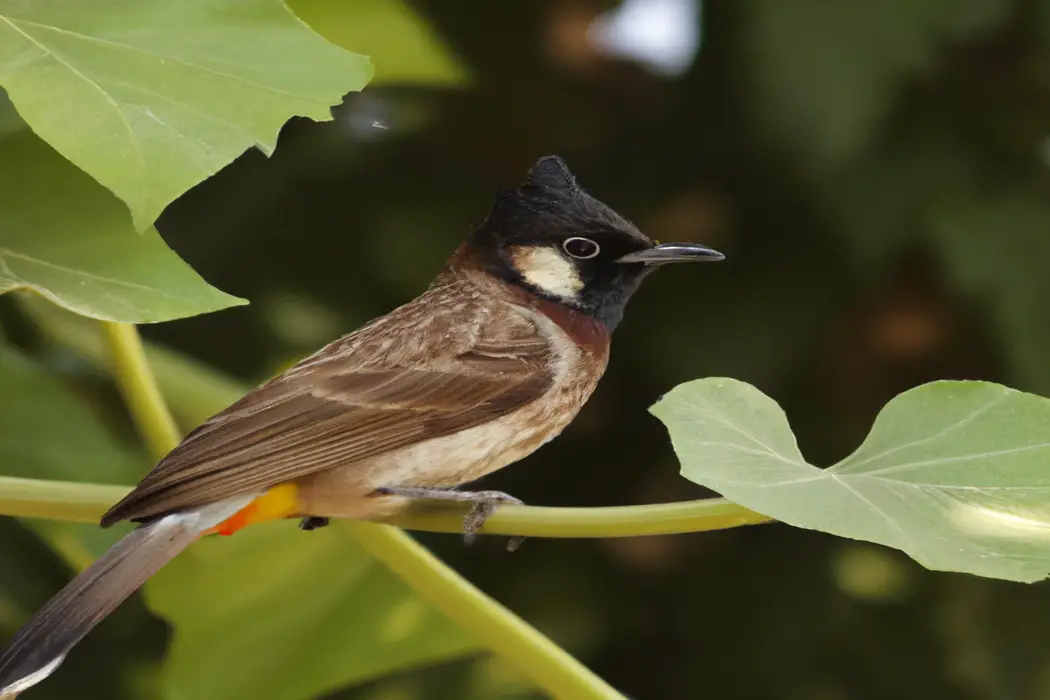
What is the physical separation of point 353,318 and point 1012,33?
116cm

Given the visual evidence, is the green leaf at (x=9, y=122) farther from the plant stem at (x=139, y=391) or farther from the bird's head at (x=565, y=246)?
the bird's head at (x=565, y=246)

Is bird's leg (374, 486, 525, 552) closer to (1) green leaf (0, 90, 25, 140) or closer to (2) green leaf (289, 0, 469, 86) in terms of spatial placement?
(1) green leaf (0, 90, 25, 140)

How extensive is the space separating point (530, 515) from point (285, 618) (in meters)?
0.67

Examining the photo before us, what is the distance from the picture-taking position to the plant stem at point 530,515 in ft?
2.44

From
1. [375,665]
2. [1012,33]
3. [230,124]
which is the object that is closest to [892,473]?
[230,124]

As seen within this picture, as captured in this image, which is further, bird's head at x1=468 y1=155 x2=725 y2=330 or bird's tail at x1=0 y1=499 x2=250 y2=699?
bird's head at x1=468 y1=155 x2=725 y2=330

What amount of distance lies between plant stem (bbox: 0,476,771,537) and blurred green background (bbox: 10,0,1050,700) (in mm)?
1181

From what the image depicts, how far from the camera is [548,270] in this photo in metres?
1.04

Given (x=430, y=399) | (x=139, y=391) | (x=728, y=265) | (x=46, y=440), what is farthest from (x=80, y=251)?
(x=728, y=265)

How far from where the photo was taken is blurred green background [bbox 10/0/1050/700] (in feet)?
6.63

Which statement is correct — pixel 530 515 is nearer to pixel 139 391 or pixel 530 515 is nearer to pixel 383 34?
pixel 139 391

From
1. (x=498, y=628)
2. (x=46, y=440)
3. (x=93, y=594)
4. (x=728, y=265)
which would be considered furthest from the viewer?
(x=728, y=265)

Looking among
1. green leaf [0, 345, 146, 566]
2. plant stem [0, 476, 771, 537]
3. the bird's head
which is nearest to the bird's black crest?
the bird's head

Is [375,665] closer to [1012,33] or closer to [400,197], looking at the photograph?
[400,197]
